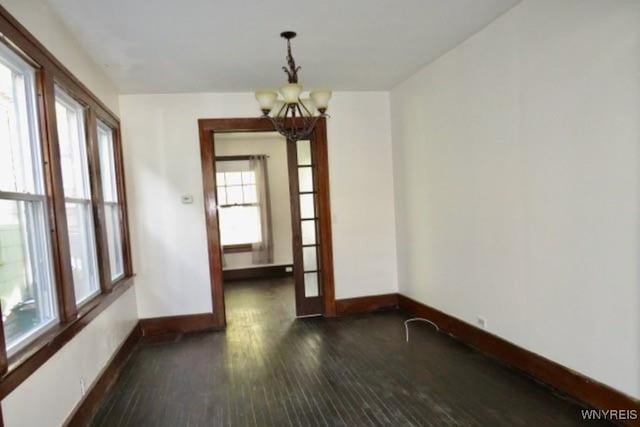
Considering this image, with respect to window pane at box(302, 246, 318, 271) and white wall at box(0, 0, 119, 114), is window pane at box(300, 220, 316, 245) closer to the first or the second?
window pane at box(302, 246, 318, 271)

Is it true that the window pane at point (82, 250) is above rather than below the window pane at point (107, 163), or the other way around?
below

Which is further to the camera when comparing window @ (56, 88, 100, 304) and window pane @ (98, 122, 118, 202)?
window pane @ (98, 122, 118, 202)

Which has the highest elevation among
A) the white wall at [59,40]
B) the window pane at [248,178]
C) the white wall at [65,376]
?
the white wall at [59,40]

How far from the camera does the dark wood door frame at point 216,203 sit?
428 cm

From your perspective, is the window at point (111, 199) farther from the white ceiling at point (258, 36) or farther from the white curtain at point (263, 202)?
the white curtain at point (263, 202)

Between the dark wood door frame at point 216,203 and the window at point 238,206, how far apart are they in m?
2.72

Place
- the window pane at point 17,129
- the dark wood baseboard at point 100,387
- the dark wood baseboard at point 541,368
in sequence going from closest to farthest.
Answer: the window pane at point 17,129 < the dark wood baseboard at point 541,368 < the dark wood baseboard at point 100,387

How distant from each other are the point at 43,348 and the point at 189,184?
2544 mm

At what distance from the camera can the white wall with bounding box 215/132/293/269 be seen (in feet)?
23.0

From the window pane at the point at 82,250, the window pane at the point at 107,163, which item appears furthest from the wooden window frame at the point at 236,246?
the window pane at the point at 82,250

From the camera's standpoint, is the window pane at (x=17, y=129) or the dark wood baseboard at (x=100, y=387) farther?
the dark wood baseboard at (x=100, y=387)

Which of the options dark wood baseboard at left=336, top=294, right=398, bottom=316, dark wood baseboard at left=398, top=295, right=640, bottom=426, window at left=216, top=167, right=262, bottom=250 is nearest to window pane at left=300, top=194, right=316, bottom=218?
dark wood baseboard at left=336, top=294, right=398, bottom=316

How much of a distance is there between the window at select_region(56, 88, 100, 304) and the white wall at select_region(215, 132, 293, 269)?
3972 millimetres

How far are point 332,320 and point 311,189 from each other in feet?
5.17
